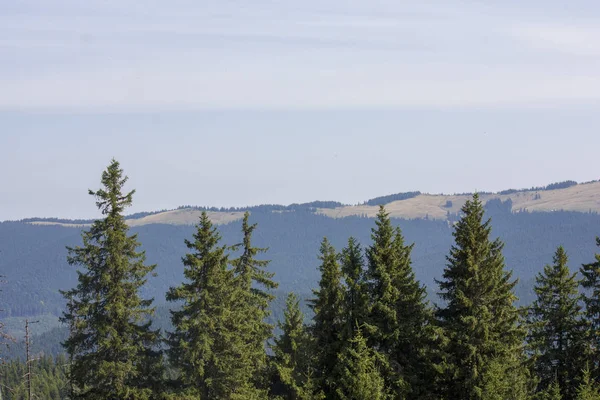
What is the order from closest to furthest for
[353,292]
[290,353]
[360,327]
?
[360,327] < [353,292] < [290,353]

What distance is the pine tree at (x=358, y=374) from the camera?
39969mm

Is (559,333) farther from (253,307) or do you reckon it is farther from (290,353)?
(253,307)

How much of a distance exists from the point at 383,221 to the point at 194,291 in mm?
12282

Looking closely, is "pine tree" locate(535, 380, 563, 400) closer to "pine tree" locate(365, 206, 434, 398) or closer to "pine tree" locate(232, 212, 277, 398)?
"pine tree" locate(365, 206, 434, 398)

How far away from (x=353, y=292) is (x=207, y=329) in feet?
30.1

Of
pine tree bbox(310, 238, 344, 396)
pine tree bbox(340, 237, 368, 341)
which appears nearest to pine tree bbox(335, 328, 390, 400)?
pine tree bbox(340, 237, 368, 341)

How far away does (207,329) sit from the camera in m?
46.6

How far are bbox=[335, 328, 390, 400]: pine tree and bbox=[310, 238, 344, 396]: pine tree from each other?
82 cm

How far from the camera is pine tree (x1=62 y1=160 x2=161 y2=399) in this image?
44438mm

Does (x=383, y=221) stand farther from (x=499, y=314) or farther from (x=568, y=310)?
(x=568, y=310)

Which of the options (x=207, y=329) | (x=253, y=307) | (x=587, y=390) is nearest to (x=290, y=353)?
(x=253, y=307)

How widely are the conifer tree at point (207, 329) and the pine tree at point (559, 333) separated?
18.6 metres

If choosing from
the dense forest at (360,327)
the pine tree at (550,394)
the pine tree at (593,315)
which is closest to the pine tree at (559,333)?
the dense forest at (360,327)

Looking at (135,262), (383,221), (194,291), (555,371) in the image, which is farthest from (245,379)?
(555,371)
